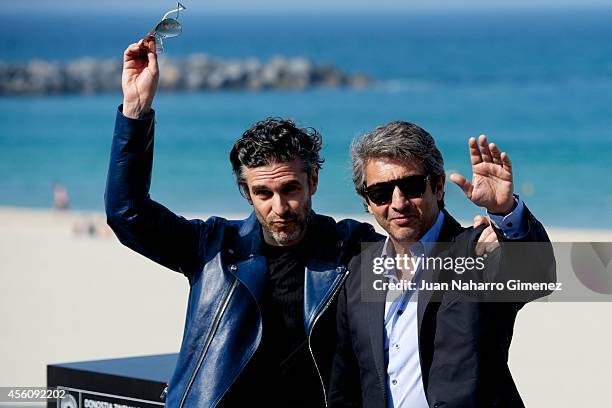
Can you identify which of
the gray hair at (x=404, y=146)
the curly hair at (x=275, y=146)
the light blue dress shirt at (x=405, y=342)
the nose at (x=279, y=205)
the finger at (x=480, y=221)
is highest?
the curly hair at (x=275, y=146)

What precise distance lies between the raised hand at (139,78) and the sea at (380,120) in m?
0.49

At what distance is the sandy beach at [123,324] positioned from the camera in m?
7.75

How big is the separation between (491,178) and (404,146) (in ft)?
0.98

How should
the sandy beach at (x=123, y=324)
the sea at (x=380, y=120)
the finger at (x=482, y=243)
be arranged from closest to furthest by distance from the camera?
the finger at (x=482, y=243), the sandy beach at (x=123, y=324), the sea at (x=380, y=120)

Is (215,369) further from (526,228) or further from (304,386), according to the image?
(526,228)

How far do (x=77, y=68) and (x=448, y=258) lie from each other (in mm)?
58505

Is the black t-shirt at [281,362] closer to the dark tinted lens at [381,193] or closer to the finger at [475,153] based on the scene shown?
the dark tinted lens at [381,193]

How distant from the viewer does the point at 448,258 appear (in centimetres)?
340

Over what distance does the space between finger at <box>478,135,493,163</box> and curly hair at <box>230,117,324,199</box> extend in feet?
2.08

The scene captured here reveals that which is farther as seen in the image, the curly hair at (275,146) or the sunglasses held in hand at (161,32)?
the sunglasses held in hand at (161,32)

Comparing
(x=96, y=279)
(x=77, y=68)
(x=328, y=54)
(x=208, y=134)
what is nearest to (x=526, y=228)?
(x=96, y=279)

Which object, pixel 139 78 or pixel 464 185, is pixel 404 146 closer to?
pixel 464 185

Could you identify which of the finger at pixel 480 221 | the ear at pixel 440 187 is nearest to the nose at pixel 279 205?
the ear at pixel 440 187

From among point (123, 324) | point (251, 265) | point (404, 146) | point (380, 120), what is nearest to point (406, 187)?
point (404, 146)
